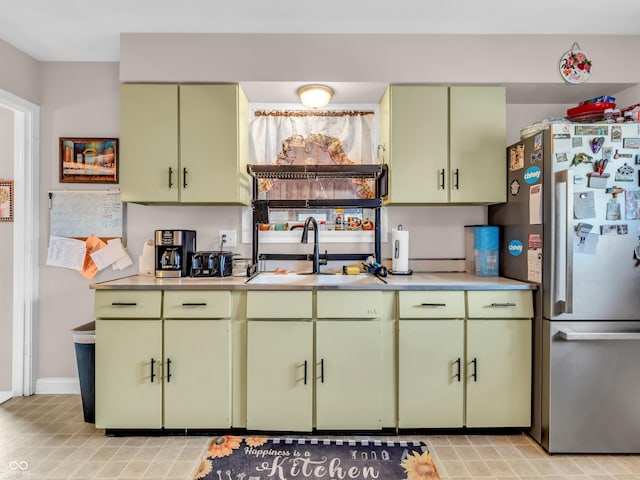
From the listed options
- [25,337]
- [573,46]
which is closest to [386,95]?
[573,46]

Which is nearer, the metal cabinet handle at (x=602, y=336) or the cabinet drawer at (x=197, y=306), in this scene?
the metal cabinet handle at (x=602, y=336)

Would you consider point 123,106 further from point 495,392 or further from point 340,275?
point 495,392

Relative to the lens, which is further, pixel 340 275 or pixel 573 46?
pixel 340 275

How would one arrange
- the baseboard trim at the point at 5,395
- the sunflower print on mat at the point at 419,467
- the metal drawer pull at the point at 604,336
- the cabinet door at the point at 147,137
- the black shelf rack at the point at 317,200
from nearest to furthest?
the sunflower print on mat at the point at 419,467 < the metal drawer pull at the point at 604,336 < the cabinet door at the point at 147,137 < the black shelf rack at the point at 317,200 < the baseboard trim at the point at 5,395

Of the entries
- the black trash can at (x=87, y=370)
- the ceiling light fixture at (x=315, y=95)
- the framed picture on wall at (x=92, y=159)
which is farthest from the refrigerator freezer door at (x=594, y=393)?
the framed picture on wall at (x=92, y=159)

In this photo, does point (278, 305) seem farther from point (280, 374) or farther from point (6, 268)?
point (6, 268)

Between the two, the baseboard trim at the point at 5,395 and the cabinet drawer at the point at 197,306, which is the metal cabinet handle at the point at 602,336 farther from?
the baseboard trim at the point at 5,395

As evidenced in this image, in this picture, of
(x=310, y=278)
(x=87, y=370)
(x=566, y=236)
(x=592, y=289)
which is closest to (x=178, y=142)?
(x=310, y=278)

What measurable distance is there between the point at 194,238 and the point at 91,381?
3.50 feet

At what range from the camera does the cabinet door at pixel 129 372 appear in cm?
205

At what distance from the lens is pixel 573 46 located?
2344 millimetres

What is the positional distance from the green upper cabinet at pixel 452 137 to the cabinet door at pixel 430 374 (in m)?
0.90

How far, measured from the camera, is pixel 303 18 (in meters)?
2.19

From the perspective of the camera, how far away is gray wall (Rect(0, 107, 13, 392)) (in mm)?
2635
